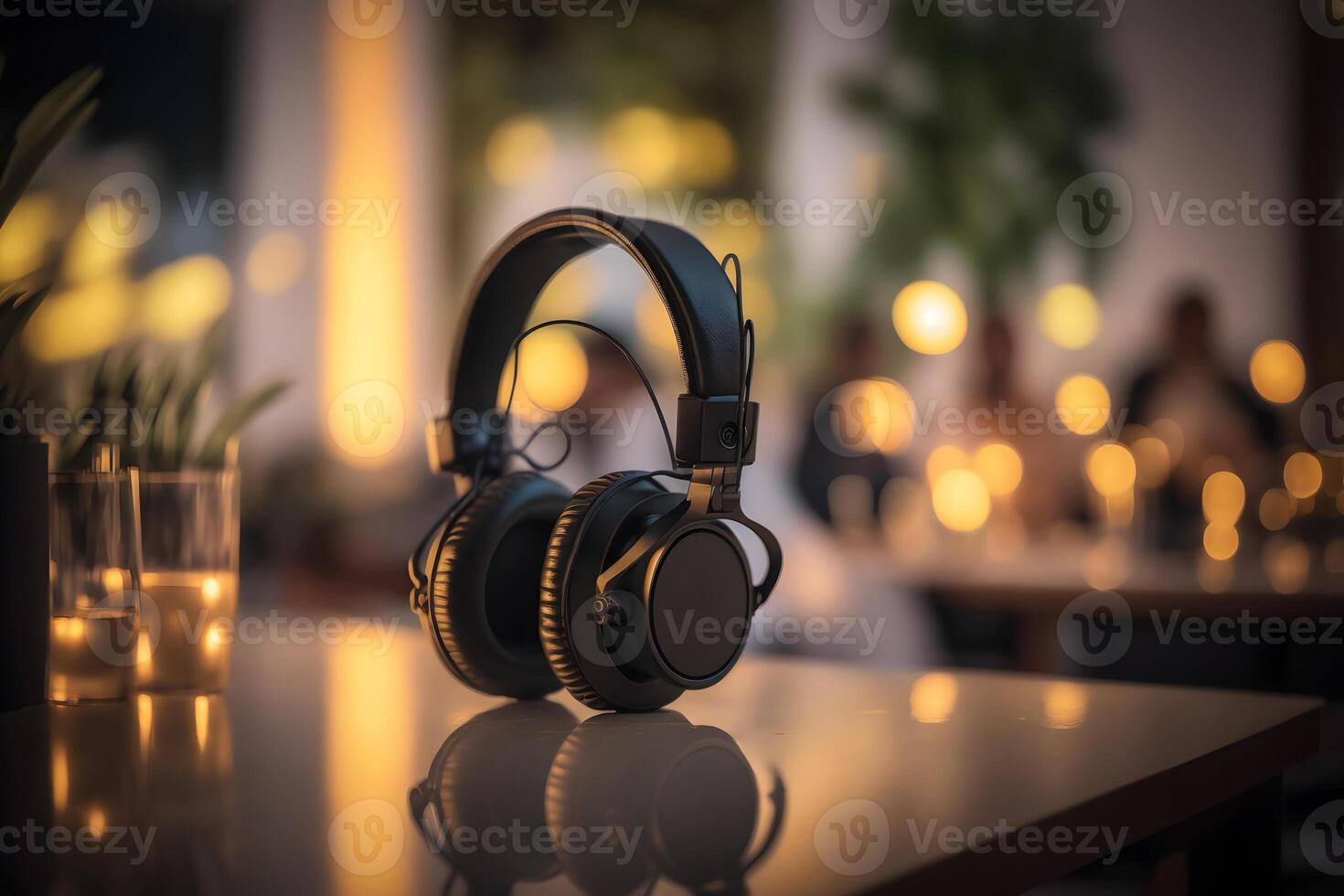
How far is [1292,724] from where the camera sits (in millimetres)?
690

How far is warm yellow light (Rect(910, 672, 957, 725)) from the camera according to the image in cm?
69

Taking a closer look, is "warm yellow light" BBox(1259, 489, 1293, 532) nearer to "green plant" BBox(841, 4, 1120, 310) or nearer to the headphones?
"green plant" BBox(841, 4, 1120, 310)

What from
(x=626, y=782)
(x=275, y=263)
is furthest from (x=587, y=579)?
(x=275, y=263)

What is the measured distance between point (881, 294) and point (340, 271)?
2.07m

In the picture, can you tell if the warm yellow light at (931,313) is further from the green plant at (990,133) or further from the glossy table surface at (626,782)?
the glossy table surface at (626,782)

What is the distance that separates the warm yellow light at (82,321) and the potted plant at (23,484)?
263 cm

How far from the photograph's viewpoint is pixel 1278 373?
4098 millimetres

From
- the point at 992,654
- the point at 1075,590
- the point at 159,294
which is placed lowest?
the point at 992,654

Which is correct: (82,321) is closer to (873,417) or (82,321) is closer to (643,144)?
(643,144)

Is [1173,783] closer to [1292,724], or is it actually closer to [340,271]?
[1292,724]

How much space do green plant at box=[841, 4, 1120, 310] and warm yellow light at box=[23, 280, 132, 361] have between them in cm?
266

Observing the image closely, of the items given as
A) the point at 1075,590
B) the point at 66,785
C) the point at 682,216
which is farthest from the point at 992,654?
the point at 66,785

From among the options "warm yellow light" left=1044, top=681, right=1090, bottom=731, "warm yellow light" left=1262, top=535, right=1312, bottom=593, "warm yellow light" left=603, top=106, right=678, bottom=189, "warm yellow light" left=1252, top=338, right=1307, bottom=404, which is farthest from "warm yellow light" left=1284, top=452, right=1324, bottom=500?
"warm yellow light" left=603, top=106, right=678, bottom=189

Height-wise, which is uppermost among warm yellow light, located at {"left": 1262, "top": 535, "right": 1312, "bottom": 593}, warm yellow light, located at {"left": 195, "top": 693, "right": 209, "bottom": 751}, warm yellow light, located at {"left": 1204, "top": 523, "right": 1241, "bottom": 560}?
warm yellow light, located at {"left": 195, "top": 693, "right": 209, "bottom": 751}
